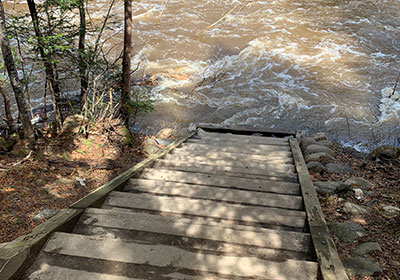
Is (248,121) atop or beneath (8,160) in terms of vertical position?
beneath

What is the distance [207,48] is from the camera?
591 inches

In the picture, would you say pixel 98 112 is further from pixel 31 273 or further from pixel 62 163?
pixel 31 273

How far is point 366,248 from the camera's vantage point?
3.24 metres

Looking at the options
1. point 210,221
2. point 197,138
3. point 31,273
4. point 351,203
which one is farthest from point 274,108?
point 31,273

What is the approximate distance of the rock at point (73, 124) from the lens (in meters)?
6.15

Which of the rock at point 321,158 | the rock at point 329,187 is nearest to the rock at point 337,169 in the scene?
the rock at point 321,158

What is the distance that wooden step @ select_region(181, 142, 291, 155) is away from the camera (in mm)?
5840

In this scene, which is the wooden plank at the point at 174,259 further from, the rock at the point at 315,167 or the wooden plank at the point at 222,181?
the rock at the point at 315,167

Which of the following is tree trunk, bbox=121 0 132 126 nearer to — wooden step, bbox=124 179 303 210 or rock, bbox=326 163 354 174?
wooden step, bbox=124 179 303 210

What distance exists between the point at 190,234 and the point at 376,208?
2872 millimetres

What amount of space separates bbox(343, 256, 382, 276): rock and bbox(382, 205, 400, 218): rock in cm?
117

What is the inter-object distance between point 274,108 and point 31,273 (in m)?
9.96

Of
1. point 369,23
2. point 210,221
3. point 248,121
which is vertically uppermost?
point 369,23

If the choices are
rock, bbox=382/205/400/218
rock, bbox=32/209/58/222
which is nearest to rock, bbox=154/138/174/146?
rock, bbox=32/209/58/222
